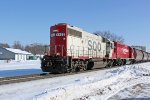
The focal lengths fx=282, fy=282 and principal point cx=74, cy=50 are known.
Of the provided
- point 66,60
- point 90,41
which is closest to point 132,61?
point 90,41

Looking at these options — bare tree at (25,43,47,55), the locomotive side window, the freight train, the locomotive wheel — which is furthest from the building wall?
the locomotive side window

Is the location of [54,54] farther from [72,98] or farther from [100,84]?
[72,98]

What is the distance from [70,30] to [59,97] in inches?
579

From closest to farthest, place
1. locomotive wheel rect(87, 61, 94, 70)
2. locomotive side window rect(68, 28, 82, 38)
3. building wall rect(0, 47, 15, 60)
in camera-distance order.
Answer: locomotive side window rect(68, 28, 82, 38), locomotive wheel rect(87, 61, 94, 70), building wall rect(0, 47, 15, 60)

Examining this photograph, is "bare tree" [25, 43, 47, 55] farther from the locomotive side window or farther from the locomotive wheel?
the locomotive wheel

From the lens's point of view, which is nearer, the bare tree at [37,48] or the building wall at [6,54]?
the bare tree at [37,48]

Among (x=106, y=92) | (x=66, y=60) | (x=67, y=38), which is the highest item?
(x=67, y=38)

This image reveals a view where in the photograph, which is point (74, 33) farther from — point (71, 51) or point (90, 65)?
point (90, 65)

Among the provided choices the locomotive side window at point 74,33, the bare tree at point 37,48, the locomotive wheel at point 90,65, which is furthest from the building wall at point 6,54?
the locomotive side window at point 74,33

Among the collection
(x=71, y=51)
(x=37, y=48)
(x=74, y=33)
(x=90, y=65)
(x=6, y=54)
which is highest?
(x=37, y=48)

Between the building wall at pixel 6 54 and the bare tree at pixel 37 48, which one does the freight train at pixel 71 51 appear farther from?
the building wall at pixel 6 54

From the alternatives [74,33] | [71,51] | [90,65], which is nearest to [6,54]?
[90,65]

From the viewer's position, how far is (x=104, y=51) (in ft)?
106

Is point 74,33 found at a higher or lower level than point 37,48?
lower
